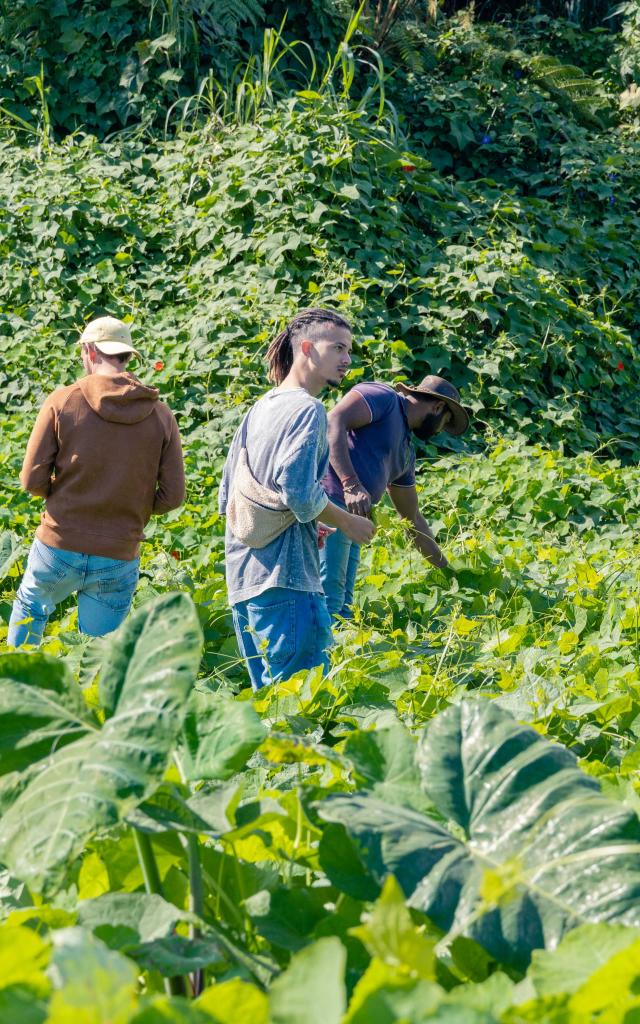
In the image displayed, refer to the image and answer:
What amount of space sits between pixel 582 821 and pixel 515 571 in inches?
Result: 160

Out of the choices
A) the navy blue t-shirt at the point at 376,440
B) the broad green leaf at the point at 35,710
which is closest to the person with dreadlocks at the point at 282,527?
the navy blue t-shirt at the point at 376,440

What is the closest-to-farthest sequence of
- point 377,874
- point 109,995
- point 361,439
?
point 109,995, point 377,874, point 361,439

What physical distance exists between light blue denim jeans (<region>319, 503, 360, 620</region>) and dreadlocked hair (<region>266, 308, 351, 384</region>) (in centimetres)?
90

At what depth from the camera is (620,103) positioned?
12.0 meters

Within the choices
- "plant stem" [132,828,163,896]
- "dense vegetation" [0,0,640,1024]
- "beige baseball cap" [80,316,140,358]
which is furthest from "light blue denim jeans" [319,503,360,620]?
"plant stem" [132,828,163,896]

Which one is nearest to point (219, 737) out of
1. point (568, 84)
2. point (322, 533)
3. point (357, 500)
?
point (322, 533)

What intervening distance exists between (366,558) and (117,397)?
188cm

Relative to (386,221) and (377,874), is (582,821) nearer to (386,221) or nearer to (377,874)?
(377,874)

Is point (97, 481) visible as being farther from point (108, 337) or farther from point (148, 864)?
point (148, 864)

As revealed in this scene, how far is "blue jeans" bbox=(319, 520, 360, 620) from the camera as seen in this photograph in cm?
467

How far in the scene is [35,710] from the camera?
3.29 feet

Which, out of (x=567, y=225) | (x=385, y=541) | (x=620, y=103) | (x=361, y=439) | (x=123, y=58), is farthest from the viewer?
(x=620, y=103)

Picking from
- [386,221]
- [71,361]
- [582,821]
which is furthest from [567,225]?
[582,821]

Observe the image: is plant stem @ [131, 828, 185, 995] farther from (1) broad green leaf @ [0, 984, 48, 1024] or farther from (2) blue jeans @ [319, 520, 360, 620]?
(2) blue jeans @ [319, 520, 360, 620]
